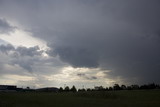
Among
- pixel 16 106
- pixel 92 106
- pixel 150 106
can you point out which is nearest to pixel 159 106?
pixel 150 106

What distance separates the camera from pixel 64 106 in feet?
179

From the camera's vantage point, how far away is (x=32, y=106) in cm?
5266

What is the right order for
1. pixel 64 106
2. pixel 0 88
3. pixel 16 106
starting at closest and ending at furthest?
pixel 16 106 → pixel 64 106 → pixel 0 88

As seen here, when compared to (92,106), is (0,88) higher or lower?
higher

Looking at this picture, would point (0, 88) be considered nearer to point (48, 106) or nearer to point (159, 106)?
point (48, 106)

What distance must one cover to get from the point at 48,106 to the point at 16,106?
8.09 metres

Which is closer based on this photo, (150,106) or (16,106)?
(16,106)

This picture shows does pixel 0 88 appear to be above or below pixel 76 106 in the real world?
above

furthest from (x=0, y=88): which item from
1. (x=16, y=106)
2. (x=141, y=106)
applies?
(x=141, y=106)

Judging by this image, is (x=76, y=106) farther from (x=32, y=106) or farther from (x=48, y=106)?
(x=32, y=106)

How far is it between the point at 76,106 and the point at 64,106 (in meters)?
3.24

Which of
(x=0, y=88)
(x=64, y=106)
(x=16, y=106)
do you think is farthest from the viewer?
(x=0, y=88)

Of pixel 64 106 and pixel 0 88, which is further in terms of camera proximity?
pixel 0 88

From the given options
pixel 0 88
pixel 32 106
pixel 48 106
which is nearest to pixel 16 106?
pixel 32 106
